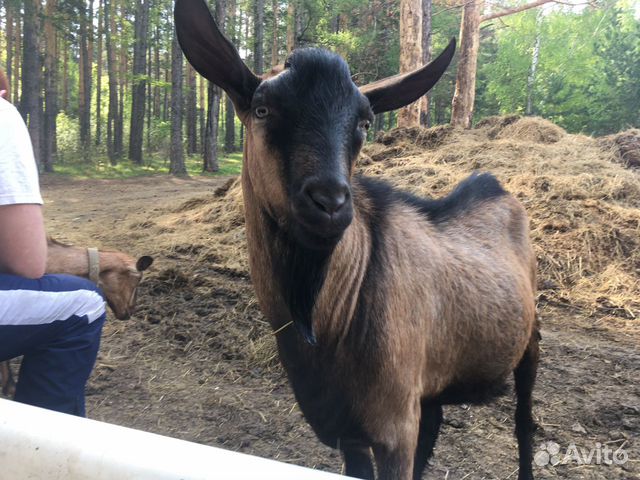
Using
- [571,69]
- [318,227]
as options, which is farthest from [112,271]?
[571,69]

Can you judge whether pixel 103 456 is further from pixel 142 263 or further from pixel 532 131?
pixel 532 131

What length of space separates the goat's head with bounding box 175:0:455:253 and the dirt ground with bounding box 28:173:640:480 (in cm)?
191

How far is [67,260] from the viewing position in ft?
13.7

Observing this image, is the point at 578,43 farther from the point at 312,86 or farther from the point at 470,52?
the point at 312,86

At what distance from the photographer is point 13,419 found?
1.02 m

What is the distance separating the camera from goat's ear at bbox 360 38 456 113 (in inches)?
95.7

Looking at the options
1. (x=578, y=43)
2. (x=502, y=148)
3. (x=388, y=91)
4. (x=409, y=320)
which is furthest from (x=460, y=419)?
(x=578, y=43)

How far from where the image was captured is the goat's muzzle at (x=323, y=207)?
5.75 ft

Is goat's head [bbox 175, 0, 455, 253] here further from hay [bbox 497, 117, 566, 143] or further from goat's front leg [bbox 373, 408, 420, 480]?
hay [bbox 497, 117, 566, 143]

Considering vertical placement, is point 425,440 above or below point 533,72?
below

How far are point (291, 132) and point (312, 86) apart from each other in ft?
0.65

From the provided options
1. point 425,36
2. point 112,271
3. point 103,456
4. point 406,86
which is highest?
point 425,36

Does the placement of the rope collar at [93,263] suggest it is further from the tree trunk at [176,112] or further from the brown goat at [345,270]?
the tree trunk at [176,112]

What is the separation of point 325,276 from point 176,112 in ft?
62.4
